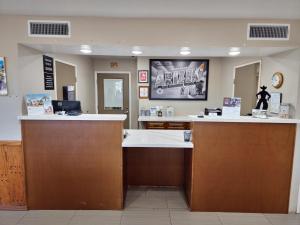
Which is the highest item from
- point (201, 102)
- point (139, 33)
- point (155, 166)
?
point (139, 33)

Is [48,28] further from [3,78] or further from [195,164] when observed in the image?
[195,164]

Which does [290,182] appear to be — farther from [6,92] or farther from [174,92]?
[6,92]

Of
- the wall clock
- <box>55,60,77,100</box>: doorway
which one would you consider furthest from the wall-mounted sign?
the wall clock

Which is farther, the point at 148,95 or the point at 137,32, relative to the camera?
the point at 148,95

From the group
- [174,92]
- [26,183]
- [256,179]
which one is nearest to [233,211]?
[256,179]

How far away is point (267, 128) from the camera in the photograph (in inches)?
91.0

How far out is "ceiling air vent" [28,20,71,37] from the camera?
2.18 metres

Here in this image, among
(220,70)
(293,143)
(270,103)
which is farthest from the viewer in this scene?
(220,70)

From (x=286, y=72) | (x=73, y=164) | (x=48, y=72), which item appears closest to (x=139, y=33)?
(x=48, y=72)

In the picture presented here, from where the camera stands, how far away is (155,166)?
2.93 meters

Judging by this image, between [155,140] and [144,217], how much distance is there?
0.89 metres

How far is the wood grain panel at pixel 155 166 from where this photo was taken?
2893 millimetres

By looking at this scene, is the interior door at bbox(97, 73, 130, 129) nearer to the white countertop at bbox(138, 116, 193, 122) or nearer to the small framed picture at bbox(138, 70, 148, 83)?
the small framed picture at bbox(138, 70, 148, 83)

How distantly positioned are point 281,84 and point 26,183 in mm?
3338
